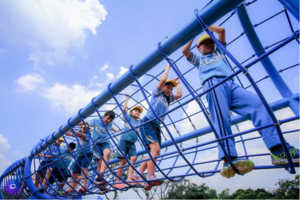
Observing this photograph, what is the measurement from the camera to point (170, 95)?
6.56 feet

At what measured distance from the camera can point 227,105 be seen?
3.48 ft

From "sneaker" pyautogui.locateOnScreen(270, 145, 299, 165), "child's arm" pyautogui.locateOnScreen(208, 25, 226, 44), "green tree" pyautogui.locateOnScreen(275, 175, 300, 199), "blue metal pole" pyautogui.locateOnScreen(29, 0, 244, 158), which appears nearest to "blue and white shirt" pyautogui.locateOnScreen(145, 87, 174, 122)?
"blue metal pole" pyautogui.locateOnScreen(29, 0, 244, 158)

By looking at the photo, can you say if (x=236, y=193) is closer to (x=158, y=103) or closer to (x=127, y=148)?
(x=127, y=148)

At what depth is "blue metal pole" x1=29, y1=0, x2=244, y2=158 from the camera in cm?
91

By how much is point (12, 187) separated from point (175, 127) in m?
4.11

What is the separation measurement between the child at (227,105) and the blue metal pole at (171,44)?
0.50ft

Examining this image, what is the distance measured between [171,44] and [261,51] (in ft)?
1.60

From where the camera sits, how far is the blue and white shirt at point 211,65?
1147 mm

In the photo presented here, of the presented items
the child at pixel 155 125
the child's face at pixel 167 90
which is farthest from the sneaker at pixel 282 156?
the child's face at pixel 167 90

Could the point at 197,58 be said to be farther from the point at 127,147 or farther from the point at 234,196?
the point at 234,196

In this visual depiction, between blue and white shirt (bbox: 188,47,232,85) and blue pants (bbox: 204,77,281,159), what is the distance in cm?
4

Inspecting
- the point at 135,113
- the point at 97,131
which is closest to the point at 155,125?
the point at 135,113

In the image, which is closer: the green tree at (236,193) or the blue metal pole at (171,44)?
the blue metal pole at (171,44)

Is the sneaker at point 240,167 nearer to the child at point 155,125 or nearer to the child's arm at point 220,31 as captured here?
the child's arm at point 220,31
